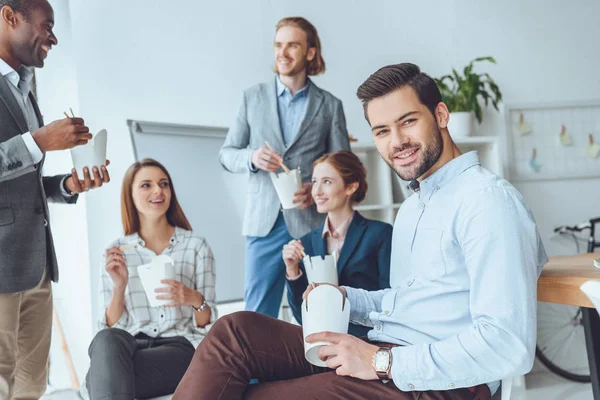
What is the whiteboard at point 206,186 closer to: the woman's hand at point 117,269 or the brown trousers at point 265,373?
the woman's hand at point 117,269

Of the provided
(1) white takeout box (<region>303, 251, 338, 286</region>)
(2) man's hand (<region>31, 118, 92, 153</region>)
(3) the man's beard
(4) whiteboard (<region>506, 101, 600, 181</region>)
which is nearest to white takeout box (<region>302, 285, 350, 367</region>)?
(3) the man's beard

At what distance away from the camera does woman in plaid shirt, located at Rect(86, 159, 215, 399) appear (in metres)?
1.83

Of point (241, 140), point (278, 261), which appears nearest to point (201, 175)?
point (241, 140)

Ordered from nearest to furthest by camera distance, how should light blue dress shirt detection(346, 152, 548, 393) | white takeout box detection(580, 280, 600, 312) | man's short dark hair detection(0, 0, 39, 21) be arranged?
1. white takeout box detection(580, 280, 600, 312)
2. light blue dress shirt detection(346, 152, 548, 393)
3. man's short dark hair detection(0, 0, 39, 21)

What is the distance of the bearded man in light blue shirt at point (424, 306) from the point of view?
111 centimetres

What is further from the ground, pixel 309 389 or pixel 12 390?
pixel 309 389

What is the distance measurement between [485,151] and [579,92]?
0.89m

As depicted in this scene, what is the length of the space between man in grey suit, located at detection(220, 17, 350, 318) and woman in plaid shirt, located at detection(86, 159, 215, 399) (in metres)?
0.28

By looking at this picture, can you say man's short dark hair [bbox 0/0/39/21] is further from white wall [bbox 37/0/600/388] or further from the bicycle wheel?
the bicycle wheel

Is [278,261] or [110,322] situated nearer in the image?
[110,322]

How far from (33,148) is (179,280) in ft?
A: 2.41

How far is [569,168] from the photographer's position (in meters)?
3.91

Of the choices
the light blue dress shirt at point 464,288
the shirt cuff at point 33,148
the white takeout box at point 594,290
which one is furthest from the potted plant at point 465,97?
the white takeout box at point 594,290

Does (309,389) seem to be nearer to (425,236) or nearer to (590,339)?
(425,236)
